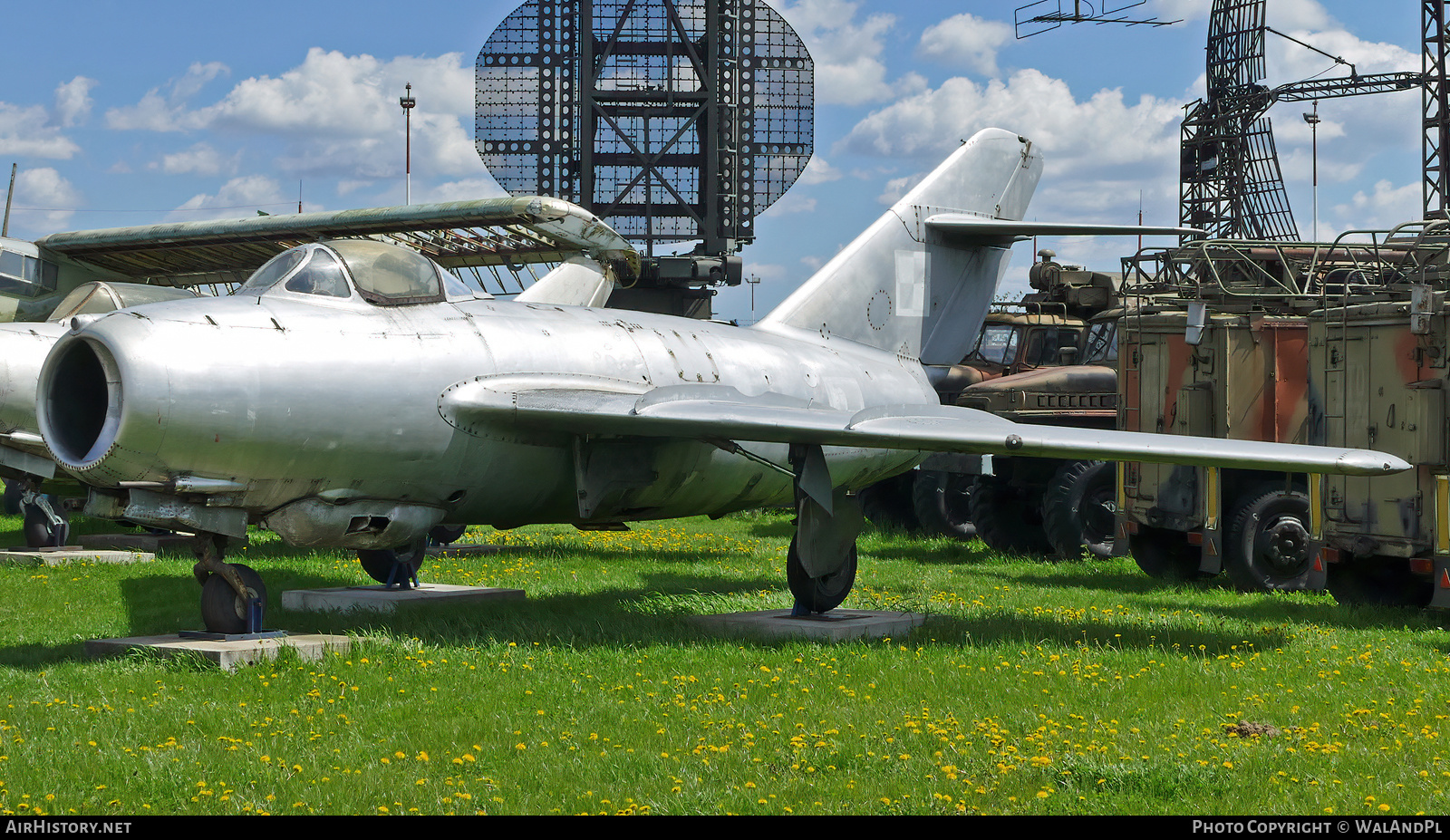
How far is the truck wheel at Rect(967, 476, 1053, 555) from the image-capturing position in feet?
53.4

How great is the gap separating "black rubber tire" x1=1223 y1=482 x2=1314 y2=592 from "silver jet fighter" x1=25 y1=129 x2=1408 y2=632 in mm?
3672

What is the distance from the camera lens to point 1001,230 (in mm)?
12594

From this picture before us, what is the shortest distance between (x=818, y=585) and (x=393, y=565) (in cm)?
374

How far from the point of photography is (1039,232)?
1218 cm

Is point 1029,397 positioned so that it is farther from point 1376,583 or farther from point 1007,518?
point 1376,583

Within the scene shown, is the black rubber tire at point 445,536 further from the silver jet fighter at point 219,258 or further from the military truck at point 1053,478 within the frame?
the military truck at point 1053,478

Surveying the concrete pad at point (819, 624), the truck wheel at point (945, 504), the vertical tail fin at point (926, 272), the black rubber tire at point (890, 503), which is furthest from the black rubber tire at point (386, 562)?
the black rubber tire at point (890, 503)

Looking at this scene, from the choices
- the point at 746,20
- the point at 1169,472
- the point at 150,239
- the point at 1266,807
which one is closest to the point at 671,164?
the point at 746,20

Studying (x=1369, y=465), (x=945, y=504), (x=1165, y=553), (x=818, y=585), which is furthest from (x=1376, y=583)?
(x=945, y=504)

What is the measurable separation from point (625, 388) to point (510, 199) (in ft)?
22.1

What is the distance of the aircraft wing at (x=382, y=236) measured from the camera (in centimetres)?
1619

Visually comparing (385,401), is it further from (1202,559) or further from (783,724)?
(1202,559)

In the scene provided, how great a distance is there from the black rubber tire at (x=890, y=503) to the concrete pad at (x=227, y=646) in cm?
1145

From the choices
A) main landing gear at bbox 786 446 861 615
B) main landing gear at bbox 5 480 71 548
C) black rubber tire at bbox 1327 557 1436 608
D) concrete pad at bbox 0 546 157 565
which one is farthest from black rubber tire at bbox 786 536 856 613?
main landing gear at bbox 5 480 71 548
